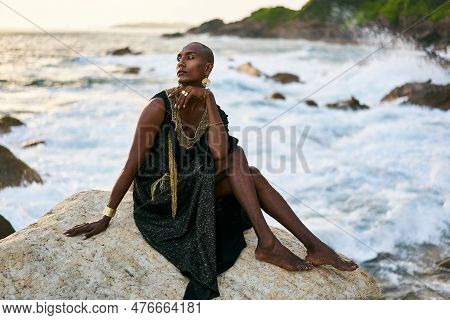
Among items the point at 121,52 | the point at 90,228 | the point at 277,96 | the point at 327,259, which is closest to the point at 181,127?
the point at 90,228

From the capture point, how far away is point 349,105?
14625 mm

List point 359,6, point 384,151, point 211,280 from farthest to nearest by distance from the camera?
1. point 359,6
2. point 384,151
3. point 211,280

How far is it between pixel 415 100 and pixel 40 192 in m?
8.48

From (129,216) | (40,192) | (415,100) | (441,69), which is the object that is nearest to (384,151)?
(415,100)

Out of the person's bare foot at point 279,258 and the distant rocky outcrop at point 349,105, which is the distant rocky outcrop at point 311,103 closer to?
the distant rocky outcrop at point 349,105

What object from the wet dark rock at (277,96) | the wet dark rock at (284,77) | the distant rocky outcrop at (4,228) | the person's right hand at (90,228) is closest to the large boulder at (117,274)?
the person's right hand at (90,228)

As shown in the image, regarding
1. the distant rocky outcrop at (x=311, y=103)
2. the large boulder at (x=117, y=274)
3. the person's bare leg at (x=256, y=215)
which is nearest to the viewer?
the large boulder at (x=117, y=274)

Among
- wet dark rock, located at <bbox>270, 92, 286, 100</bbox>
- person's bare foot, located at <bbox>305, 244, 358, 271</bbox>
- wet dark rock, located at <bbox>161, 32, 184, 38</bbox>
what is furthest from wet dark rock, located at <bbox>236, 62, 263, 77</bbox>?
person's bare foot, located at <bbox>305, 244, 358, 271</bbox>

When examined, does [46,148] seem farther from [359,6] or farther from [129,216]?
[359,6]

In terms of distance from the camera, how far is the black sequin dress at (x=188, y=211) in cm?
366

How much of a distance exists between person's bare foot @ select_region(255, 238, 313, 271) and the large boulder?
5cm

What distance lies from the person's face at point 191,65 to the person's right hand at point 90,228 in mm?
1080

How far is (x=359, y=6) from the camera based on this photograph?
17750 millimetres

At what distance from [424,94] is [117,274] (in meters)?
11.2
